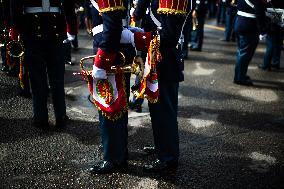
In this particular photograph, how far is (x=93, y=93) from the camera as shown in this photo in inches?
144

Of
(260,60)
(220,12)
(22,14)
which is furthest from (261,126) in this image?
(220,12)

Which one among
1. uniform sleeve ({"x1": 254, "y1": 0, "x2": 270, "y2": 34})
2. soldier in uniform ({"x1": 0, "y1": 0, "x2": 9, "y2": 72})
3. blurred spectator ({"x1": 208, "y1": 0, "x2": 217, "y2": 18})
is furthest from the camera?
blurred spectator ({"x1": 208, "y1": 0, "x2": 217, "y2": 18})

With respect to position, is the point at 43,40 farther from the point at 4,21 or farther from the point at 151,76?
the point at 151,76

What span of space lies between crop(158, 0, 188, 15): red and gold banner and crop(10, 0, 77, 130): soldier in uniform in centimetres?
166

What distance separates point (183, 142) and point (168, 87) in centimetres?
112

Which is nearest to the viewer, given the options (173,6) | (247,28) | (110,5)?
(110,5)

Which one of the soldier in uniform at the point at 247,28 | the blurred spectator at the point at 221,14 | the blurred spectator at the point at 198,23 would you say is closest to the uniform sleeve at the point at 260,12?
the soldier in uniform at the point at 247,28

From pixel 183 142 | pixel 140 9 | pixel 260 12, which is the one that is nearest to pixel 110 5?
pixel 140 9

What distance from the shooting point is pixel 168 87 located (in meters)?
3.70

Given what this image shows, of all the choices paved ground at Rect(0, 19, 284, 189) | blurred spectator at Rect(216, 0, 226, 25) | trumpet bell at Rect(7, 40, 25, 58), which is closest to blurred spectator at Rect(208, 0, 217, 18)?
blurred spectator at Rect(216, 0, 226, 25)

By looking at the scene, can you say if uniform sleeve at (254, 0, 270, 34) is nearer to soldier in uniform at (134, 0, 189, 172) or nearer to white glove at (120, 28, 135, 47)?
soldier in uniform at (134, 0, 189, 172)

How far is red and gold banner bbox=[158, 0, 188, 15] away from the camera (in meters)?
3.25

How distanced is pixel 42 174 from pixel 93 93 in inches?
35.8

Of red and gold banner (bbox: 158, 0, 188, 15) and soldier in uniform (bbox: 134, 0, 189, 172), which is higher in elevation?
red and gold banner (bbox: 158, 0, 188, 15)
